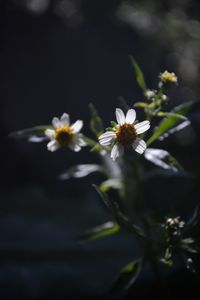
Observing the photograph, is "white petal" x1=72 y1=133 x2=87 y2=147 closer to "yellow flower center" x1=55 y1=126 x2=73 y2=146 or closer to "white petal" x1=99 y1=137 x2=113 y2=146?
"yellow flower center" x1=55 y1=126 x2=73 y2=146

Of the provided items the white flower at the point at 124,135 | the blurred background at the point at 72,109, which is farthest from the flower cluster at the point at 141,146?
the blurred background at the point at 72,109

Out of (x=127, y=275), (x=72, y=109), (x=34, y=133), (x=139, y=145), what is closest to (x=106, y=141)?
(x=139, y=145)

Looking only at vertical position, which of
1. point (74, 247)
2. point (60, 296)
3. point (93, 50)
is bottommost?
point (60, 296)

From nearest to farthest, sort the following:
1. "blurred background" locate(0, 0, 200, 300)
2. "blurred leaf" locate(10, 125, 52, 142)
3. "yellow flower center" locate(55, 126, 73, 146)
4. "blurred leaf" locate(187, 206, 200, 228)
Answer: "blurred leaf" locate(187, 206, 200, 228), "yellow flower center" locate(55, 126, 73, 146), "blurred leaf" locate(10, 125, 52, 142), "blurred background" locate(0, 0, 200, 300)

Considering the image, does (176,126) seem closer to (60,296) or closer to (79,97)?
(60,296)

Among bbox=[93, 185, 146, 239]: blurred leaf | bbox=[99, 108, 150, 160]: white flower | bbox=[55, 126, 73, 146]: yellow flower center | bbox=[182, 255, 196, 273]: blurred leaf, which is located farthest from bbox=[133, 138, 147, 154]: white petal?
bbox=[182, 255, 196, 273]: blurred leaf

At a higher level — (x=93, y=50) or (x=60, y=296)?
(x=93, y=50)

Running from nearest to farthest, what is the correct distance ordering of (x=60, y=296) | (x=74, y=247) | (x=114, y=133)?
(x=114, y=133), (x=60, y=296), (x=74, y=247)

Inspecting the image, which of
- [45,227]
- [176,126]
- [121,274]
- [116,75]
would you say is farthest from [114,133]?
[116,75]
